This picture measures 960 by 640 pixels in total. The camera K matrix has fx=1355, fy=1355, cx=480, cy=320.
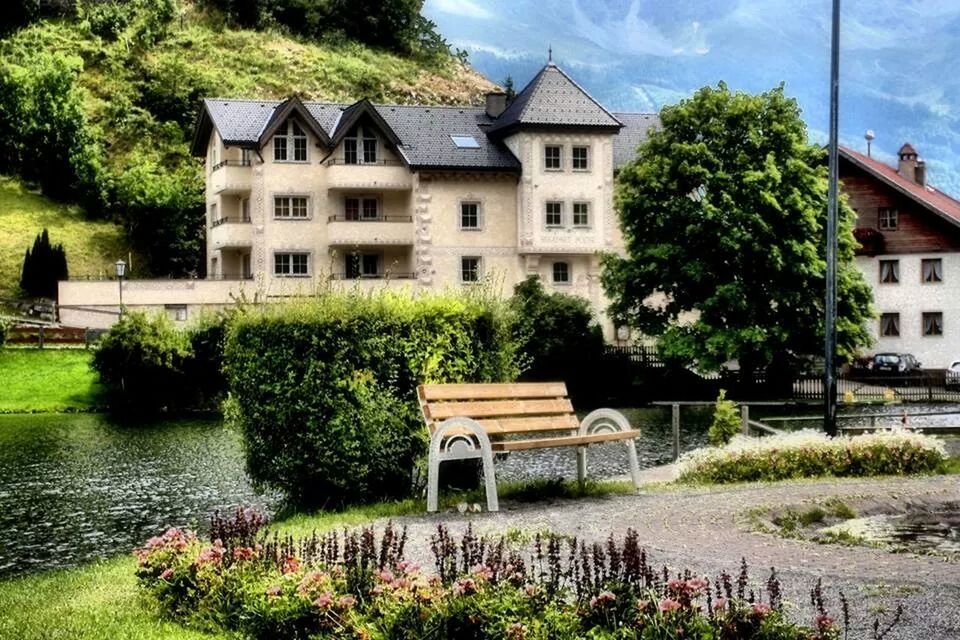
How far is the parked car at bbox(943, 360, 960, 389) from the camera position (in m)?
57.1

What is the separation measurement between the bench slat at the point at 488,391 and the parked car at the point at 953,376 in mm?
43398

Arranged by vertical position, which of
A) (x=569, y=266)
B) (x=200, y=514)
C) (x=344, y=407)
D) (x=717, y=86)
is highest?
(x=717, y=86)

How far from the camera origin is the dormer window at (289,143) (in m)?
60.4

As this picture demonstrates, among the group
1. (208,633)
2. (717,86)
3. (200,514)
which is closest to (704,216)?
(717,86)

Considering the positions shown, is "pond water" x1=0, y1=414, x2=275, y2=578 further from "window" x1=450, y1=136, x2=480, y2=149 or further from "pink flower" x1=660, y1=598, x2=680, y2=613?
"window" x1=450, y1=136, x2=480, y2=149

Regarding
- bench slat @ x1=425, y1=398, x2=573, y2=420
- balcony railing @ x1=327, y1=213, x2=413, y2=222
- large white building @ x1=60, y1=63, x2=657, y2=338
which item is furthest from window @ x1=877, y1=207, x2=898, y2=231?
bench slat @ x1=425, y1=398, x2=573, y2=420

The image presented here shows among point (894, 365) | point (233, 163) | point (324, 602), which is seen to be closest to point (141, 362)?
point (233, 163)

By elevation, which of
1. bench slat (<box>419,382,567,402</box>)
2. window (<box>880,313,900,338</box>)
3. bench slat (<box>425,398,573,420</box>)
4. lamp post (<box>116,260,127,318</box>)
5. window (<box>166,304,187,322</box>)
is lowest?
bench slat (<box>425,398,573,420</box>)

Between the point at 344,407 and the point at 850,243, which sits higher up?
the point at 850,243

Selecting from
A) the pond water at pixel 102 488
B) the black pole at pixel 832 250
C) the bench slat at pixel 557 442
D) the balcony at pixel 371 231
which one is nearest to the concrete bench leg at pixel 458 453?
the bench slat at pixel 557 442

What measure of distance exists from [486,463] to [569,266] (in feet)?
156

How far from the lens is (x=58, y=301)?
199ft

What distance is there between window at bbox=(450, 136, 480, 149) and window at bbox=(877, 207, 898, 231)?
64.0 feet

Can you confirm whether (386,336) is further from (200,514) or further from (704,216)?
(704,216)
